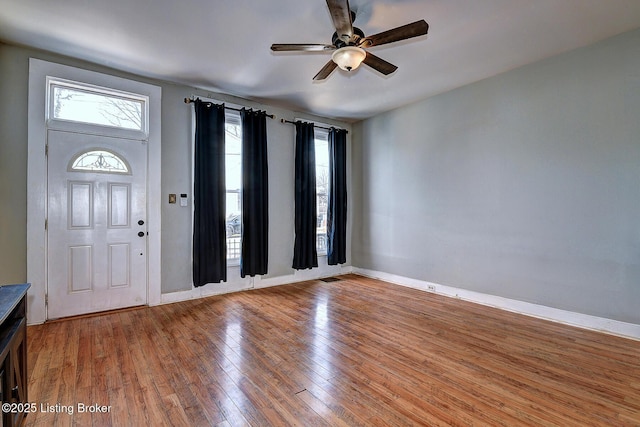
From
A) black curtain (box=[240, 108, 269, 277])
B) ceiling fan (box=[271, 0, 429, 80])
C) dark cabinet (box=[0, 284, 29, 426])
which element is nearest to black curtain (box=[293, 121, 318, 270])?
black curtain (box=[240, 108, 269, 277])

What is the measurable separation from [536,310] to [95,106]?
18.9ft

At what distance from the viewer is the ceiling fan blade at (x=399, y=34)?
2191 millimetres

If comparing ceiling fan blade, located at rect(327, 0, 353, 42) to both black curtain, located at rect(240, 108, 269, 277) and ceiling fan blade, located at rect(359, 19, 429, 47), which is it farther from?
black curtain, located at rect(240, 108, 269, 277)

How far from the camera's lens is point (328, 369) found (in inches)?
91.4

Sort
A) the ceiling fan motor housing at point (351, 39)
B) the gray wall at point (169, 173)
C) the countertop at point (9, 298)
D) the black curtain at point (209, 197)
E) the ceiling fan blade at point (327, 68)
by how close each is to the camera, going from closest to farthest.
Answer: the countertop at point (9, 298) → the ceiling fan motor housing at point (351, 39) → the ceiling fan blade at point (327, 68) → the gray wall at point (169, 173) → the black curtain at point (209, 197)

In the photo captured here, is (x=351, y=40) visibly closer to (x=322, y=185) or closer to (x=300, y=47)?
(x=300, y=47)

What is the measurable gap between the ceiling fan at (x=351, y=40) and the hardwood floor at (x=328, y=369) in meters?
2.56

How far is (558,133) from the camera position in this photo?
3.34 m

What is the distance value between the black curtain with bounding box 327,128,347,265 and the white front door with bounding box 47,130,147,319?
9.90 ft

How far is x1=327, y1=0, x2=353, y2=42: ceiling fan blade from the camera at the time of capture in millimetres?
2008

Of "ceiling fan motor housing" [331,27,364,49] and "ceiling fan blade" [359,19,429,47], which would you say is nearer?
"ceiling fan blade" [359,19,429,47]

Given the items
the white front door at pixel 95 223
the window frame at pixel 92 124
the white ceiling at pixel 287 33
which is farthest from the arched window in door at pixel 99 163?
the white ceiling at pixel 287 33

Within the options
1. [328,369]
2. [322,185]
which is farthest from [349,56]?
[322,185]

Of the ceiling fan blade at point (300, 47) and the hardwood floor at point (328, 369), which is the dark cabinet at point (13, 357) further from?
the ceiling fan blade at point (300, 47)
